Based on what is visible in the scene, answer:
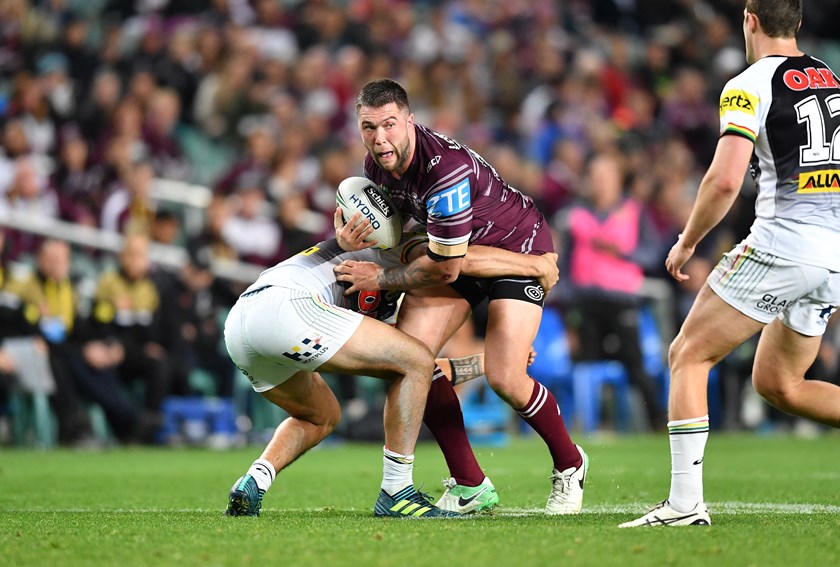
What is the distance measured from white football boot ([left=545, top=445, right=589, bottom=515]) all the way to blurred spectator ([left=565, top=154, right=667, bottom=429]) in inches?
285

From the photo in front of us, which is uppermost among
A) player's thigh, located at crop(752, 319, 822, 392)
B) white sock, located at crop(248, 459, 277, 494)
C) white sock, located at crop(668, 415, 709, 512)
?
player's thigh, located at crop(752, 319, 822, 392)

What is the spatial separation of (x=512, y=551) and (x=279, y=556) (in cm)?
94

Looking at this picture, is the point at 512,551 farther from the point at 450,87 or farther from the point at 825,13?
the point at 825,13

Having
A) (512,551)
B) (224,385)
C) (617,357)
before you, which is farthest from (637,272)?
(512,551)

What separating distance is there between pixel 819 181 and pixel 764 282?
0.54m

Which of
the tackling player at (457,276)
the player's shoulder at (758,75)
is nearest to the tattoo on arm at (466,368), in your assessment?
the tackling player at (457,276)

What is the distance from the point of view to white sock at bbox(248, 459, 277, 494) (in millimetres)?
6531

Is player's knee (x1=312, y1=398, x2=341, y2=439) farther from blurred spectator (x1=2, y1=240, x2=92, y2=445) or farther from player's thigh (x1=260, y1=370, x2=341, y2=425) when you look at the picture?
blurred spectator (x1=2, y1=240, x2=92, y2=445)

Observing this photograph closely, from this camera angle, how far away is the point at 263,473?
21.6ft

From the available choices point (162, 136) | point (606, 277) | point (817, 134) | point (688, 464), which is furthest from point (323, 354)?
point (162, 136)

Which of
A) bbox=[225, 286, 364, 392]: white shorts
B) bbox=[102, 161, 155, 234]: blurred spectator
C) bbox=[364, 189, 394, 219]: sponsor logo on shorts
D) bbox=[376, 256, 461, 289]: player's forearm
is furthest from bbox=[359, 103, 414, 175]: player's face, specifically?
bbox=[102, 161, 155, 234]: blurred spectator

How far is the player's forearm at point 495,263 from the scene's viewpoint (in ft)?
22.4

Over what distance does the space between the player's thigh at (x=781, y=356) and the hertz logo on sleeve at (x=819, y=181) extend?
732mm

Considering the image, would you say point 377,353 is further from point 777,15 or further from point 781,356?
point 777,15
